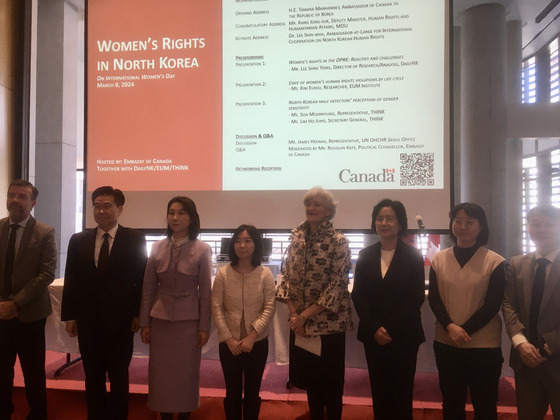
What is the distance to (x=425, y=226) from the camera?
122 inches

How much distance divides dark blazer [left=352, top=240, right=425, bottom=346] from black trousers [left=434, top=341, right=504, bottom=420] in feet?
0.60

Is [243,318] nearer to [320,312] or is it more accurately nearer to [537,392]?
[320,312]

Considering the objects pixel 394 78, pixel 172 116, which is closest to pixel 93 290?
pixel 172 116

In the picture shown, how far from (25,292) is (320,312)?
5.47 feet

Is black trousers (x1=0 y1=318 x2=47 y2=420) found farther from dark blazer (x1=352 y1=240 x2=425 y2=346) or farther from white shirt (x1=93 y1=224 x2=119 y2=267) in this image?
dark blazer (x1=352 y1=240 x2=425 y2=346)

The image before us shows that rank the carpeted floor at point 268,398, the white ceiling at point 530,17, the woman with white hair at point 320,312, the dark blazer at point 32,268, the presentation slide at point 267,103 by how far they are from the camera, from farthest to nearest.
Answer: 1. the white ceiling at point 530,17
2. the presentation slide at point 267,103
3. the carpeted floor at point 268,398
4. the dark blazer at point 32,268
5. the woman with white hair at point 320,312

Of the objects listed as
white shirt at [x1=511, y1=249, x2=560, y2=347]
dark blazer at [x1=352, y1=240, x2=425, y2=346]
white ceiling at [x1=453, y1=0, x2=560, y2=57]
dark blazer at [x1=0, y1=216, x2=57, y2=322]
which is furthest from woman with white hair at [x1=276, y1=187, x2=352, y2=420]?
white ceiling at [x1=453, y1=0, x2=560, y2=57]

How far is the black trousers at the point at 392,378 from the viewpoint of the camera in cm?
205

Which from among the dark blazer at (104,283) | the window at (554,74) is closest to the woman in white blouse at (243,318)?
the dark blazer at (104,283)

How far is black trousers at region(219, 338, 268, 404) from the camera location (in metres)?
2.13

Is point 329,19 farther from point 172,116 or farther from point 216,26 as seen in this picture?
point 172,116

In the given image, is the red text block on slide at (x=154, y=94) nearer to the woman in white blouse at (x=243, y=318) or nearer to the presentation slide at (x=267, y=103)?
the presentation slide at (x=267, y=103)

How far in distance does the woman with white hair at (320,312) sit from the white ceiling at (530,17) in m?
4.59

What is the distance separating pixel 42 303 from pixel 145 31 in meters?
2.25
